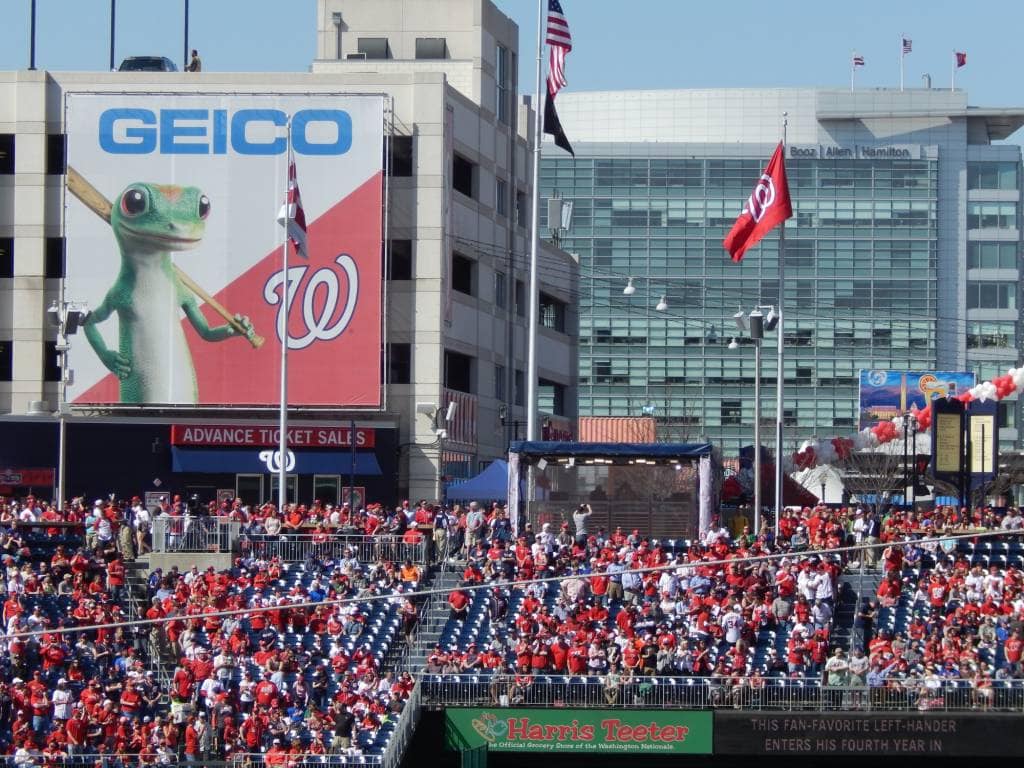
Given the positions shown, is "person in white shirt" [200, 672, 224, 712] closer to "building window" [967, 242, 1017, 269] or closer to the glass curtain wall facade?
the glass curtain wall facade

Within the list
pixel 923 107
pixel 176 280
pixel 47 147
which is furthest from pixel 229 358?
pixel 923 107

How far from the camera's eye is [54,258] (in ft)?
197

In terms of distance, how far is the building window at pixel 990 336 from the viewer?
127 metres

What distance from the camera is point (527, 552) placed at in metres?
38.4

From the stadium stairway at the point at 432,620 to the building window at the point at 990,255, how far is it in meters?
93.0

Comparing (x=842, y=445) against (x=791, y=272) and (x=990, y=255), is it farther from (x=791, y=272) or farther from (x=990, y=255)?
(x=990, y=255)

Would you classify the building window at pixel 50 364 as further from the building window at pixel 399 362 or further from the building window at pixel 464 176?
the building window at pixel 464 176

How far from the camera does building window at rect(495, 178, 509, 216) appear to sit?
65925 millimetres

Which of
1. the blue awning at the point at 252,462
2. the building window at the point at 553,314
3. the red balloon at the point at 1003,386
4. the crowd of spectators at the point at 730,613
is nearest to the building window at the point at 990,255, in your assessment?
the building window at the point at 553,314

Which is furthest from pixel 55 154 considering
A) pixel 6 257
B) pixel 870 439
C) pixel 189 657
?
pixel 870 439

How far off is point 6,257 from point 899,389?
6574 centimetres

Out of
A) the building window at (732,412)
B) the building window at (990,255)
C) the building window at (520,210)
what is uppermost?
the building window at (990,255)

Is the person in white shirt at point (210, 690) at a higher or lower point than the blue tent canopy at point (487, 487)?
lower

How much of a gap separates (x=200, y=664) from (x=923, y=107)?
334ft
